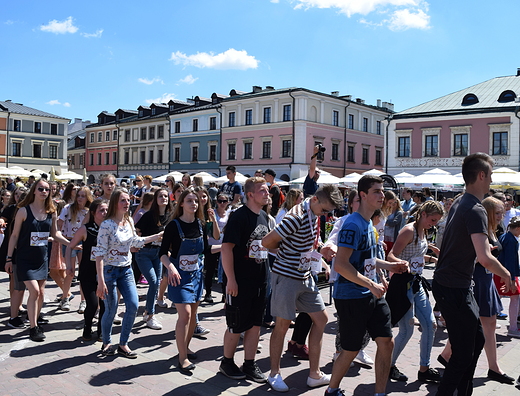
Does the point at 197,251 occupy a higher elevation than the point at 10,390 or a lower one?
higher

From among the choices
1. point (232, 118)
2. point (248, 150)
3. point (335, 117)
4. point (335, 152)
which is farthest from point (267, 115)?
point (335, 152)

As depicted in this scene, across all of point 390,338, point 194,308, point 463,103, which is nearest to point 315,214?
point 390,338

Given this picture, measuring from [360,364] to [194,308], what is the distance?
74.3 inches

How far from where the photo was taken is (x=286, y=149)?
42.3 metres

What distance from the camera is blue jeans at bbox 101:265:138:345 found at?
17.7ft

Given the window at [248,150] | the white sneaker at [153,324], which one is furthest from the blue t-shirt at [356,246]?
the window at [248,150]

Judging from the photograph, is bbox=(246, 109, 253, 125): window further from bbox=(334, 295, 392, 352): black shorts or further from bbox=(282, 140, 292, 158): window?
bbox=(334, 295, 392, 352): black shorts

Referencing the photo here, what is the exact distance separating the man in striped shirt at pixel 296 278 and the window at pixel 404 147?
111 ft

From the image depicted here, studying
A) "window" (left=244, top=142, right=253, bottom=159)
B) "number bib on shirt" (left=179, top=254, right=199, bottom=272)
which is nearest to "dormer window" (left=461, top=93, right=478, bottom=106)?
"window" (left=244, top=142, right=253, bottom=159)

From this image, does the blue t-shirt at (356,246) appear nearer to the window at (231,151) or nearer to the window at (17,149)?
the window at (231,151)

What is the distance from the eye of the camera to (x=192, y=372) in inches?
194

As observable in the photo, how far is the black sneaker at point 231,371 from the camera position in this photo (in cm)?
477

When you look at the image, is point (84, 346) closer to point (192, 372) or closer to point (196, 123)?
point (192, 372)

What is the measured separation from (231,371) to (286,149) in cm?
3811
